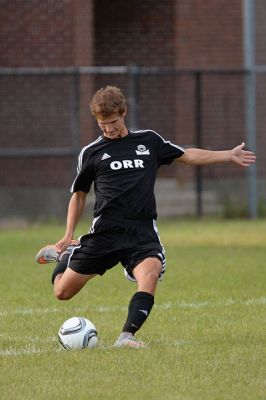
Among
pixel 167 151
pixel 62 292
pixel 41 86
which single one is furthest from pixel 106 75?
pixel 62 292

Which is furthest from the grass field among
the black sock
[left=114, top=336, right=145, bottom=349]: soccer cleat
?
the black sock

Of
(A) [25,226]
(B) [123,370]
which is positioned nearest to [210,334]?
(B) [123,370]

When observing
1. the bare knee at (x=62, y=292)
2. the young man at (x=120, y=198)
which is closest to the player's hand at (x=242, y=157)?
the young man at (x=120, y=198)

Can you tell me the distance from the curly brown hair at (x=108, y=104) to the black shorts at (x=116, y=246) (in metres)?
0.80

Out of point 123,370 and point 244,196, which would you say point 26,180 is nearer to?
point 244,196

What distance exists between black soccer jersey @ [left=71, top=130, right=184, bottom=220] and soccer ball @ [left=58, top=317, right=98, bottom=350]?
0.86 meters

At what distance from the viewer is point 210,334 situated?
29.7ft

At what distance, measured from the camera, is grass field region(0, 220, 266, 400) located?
702 centimetres

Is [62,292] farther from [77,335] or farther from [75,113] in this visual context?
[75,113]

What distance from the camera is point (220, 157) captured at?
879 cm

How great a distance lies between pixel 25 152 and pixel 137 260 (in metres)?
12.8

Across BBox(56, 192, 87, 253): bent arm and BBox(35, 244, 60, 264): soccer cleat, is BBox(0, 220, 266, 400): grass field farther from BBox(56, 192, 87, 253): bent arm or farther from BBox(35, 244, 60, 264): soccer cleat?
BBox(56, 192, 87, 253): bent arm

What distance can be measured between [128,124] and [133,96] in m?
0.52

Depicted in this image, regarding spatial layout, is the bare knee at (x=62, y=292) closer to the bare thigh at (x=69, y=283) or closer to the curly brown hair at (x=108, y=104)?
the bare thigh at (x=69, y=283)
